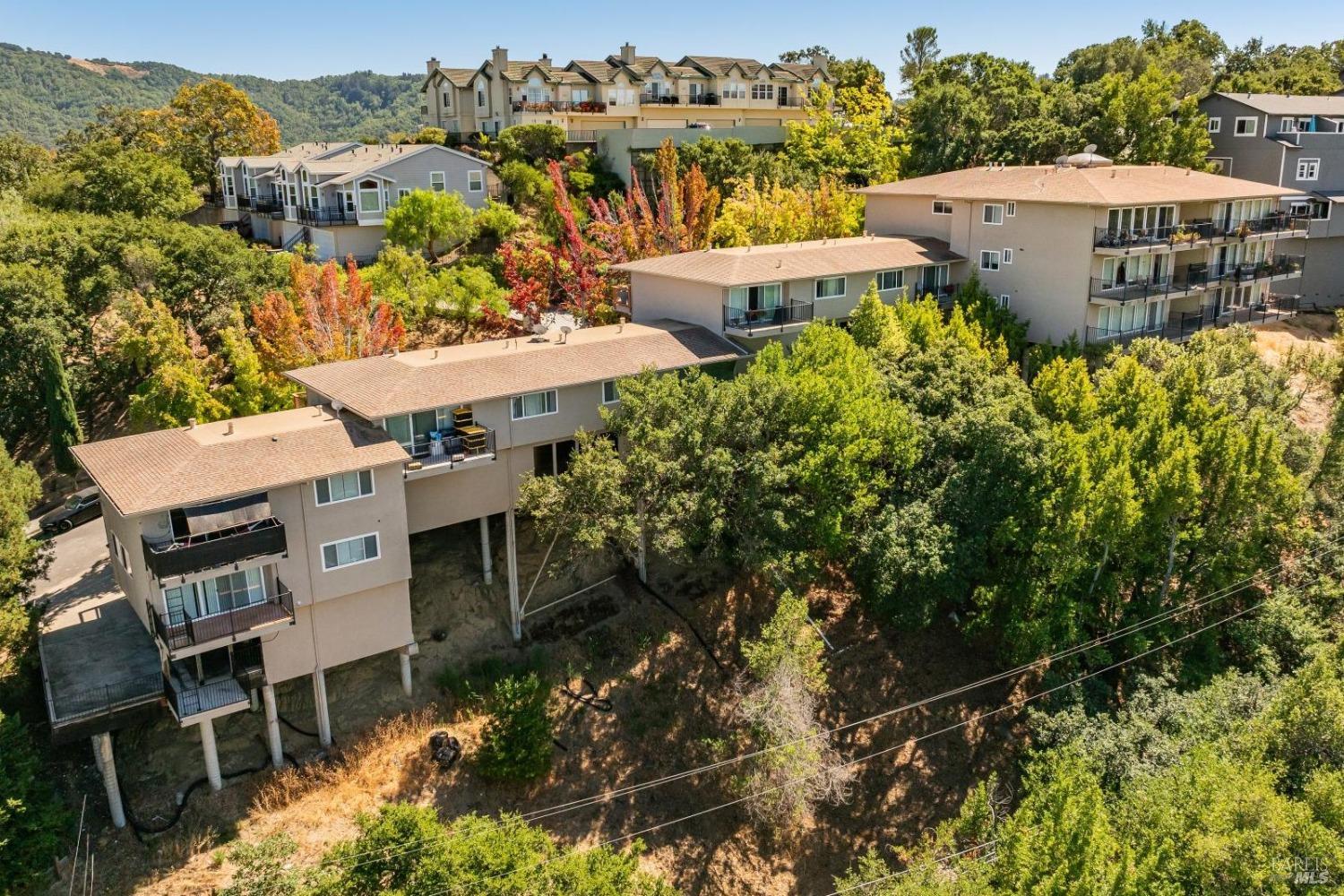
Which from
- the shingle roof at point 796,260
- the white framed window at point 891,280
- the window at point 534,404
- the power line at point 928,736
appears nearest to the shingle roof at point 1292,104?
the shingle roof at point 796,260

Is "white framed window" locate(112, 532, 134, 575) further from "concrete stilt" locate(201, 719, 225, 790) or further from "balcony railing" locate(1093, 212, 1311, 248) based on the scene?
"balcony railing" locate(1093, 212, 1311, 248)

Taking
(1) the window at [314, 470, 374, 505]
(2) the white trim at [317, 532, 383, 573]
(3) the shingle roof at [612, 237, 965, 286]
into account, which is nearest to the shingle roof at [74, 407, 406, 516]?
(1) the window at [314, 470, 374, 505]

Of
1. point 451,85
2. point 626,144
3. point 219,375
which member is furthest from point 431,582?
point 451,85

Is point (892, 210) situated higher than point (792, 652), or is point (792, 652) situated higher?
point (892, 210)

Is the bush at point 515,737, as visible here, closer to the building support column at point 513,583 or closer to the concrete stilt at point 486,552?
the building support column at point 513,583

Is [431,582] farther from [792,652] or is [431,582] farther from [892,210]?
[892,210]
